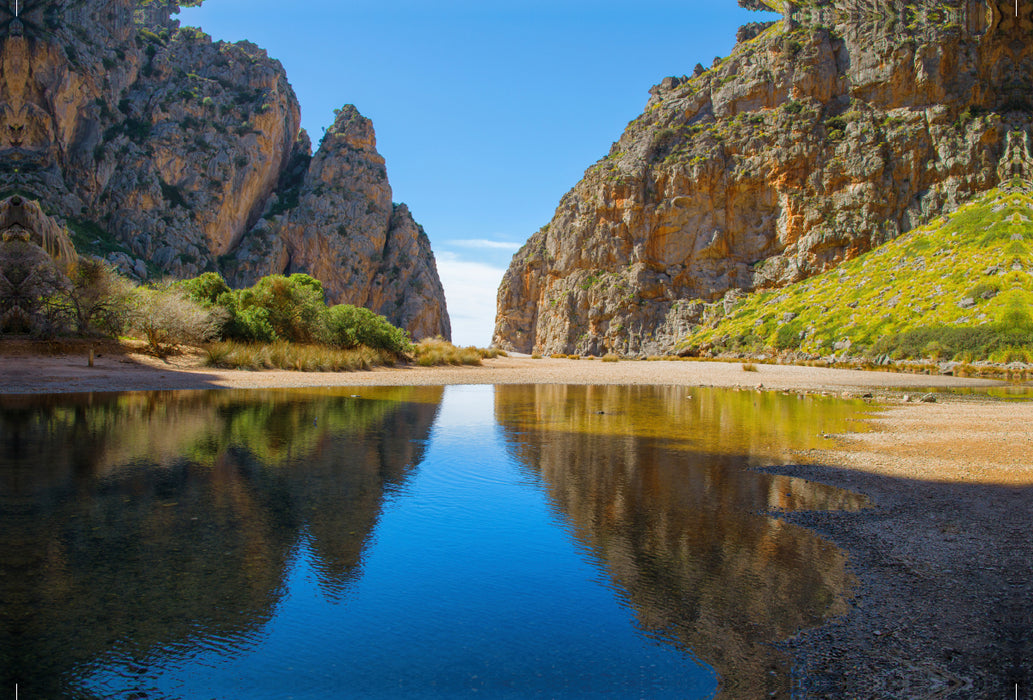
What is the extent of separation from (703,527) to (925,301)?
52.5m

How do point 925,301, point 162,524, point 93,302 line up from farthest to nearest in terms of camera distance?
A: point 925,301 → point 93,302 → point 162,524

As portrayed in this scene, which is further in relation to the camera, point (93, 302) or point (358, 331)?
point (358, 331)

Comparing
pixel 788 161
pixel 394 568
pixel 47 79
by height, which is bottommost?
pixel 394 568

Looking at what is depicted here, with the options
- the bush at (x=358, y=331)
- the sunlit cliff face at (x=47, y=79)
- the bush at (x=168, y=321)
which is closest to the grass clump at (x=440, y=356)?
the bush at (x=358, y=331)

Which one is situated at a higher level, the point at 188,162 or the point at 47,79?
the point at 47,79

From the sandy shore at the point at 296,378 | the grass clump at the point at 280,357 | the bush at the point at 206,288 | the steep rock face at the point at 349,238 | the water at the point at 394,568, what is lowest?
the water at the point at 394,568

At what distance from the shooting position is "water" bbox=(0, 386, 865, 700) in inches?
155

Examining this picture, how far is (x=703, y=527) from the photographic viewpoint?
7121mm

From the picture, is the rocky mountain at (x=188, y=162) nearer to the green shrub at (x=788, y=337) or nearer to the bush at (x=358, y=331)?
the bush at (x=358, y=331)

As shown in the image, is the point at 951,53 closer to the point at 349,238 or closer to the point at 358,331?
the point at 358,331

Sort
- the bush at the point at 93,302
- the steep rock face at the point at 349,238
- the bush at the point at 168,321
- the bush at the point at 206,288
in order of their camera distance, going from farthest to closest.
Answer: the steep rock face at the point at 349,238, the bush at the point at 206,288, the bush at the point at 168,321, the bush at the point at 93,302

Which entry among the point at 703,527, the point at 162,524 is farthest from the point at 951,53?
the point at 162,524

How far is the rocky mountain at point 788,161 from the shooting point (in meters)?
65.1

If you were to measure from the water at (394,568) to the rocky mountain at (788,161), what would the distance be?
71.1 metres
